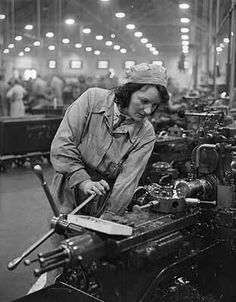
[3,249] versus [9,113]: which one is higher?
[9,113]

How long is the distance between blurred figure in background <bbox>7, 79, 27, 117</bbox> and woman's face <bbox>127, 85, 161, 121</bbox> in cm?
573

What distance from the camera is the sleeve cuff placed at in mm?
1617

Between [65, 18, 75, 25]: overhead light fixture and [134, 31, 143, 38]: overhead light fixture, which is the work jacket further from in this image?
[134, 31, 143, 38]: overhead light fixture

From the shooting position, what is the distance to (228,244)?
154 cm

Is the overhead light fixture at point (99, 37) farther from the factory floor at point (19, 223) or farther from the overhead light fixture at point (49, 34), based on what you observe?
the factory floor at point (19, 223)

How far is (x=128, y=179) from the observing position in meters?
1.67

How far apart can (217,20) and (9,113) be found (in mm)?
3548

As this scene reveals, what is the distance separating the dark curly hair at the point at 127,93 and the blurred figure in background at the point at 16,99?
5.65 metres

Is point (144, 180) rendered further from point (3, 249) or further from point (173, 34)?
point (173, 34)

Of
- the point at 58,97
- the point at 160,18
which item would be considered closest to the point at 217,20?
the point at 160,18

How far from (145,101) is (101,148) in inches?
9.9

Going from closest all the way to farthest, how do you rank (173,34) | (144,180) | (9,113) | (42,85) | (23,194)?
(144,180) < (23,194) < (9,113) < (42,85) < (173,34)

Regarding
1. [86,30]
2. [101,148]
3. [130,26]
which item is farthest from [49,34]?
[101,148]

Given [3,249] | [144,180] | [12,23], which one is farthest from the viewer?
[12,23]
